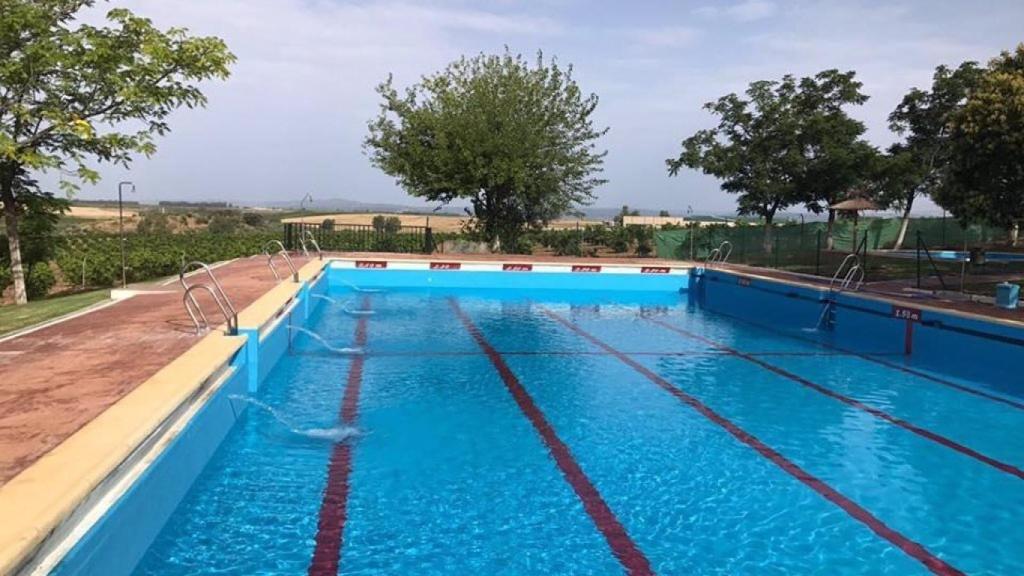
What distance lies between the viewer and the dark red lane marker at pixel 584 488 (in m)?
4.04

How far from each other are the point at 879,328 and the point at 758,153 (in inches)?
605

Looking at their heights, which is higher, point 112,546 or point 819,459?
point 112,546

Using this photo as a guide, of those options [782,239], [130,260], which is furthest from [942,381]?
[130,260]

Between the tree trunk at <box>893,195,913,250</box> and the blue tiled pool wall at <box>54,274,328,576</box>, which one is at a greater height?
the tree trunk at <box>893,195,913,250</box>

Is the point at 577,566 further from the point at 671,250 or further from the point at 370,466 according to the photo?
the point at 671,250

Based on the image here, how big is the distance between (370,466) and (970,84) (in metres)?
29.4

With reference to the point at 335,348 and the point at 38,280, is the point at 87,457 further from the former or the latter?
the point at 38,280

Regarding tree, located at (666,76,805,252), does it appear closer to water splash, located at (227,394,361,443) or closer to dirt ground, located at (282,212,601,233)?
dirt ground, located at (282,212,601,233)

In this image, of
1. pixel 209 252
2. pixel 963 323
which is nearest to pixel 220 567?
pixel 963 323

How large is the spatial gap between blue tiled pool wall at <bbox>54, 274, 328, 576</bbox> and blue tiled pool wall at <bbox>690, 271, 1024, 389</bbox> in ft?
29.4

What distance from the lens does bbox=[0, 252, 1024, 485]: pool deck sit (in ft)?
12.1

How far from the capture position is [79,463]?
10.0 ft

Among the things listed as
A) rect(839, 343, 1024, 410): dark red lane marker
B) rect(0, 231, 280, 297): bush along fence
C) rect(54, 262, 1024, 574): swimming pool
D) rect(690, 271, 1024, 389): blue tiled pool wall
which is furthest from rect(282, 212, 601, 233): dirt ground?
rect(54, 262, 1024, 574): swimming pool

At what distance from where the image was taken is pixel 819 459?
5863 millimetres
